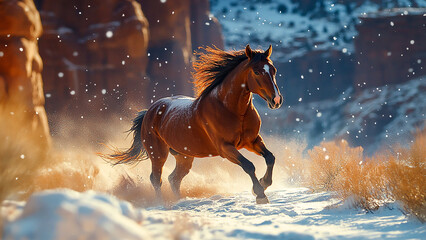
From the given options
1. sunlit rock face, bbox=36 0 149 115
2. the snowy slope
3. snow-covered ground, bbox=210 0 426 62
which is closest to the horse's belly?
sunlit rock face, bbox=36 0 149 115

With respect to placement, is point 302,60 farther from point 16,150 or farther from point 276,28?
point 16,150

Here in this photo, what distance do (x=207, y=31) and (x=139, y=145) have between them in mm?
25014

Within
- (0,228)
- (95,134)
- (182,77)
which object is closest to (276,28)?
(182,77)

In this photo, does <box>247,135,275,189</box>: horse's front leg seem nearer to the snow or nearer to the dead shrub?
the dead shrub

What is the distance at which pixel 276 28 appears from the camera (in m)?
54.1

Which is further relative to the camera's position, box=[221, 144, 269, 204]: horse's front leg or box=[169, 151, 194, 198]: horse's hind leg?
box=[169, 151, 194, 198]: horse's hind leg

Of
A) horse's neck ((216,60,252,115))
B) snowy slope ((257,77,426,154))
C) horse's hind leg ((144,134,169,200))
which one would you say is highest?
snowy slope ((257,77,426,154))

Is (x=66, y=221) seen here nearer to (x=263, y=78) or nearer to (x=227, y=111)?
(x=263, y=78)

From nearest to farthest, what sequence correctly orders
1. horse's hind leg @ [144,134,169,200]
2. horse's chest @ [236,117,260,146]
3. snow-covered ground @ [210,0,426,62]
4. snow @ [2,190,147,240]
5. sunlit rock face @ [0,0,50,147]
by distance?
snow @ [2,190,147,240]
horse's chest @ [236,117,260,146]
horse's hind leg @ [144,134,169,200]
sunlit rock face @ [0,0,50,147]
snow-covered ground @ [210,0,426,62]

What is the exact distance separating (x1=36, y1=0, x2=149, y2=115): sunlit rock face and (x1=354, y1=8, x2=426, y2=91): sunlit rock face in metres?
33.5

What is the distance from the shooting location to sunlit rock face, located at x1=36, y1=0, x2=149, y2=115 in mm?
19250

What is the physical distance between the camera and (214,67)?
17.7 feet

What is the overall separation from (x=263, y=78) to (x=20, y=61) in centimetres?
881

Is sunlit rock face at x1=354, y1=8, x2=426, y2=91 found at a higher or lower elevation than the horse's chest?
higher
